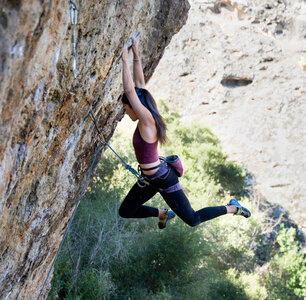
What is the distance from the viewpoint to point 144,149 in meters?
4.06

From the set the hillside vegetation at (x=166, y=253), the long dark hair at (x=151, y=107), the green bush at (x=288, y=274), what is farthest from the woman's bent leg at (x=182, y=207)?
the green bush at (x=288, y=274)

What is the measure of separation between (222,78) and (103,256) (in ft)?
47.8

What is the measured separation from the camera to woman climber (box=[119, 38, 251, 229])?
3766mm

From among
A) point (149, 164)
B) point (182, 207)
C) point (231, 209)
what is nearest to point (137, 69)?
point (149, 164)

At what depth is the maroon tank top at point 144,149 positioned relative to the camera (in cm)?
403

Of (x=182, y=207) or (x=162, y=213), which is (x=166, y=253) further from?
(x=182, y=207)

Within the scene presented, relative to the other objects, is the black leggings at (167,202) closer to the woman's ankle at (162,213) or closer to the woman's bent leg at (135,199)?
the woman's bent leg at (135,199)

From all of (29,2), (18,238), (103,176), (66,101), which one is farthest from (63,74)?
(103,176)

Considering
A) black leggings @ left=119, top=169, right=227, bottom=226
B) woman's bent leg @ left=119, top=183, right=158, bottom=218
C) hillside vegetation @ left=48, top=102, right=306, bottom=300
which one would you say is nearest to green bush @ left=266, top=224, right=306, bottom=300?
hillside vegetation @ left=48, top=102, right=306, bottom=300

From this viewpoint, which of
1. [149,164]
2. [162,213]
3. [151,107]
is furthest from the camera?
[162,213]

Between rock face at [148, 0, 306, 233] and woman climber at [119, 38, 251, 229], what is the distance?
15.3 metres

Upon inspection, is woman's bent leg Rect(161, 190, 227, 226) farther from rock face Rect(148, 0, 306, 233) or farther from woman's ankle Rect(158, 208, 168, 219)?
rock face Rect(148, 0, 306, 233)

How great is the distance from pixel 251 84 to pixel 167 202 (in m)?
19.4

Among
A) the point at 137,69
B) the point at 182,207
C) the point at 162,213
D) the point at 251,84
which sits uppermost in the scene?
the point at 137,69
